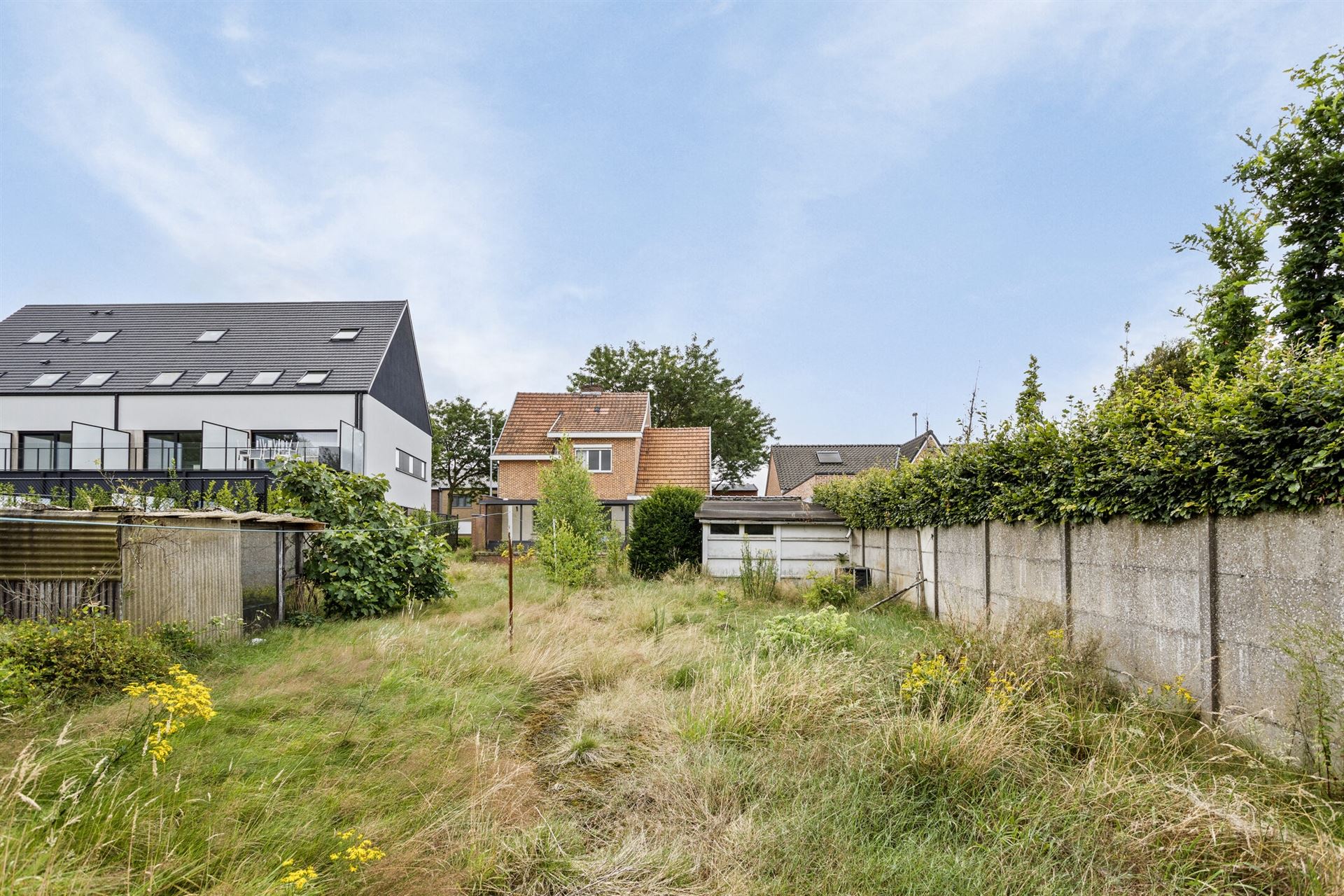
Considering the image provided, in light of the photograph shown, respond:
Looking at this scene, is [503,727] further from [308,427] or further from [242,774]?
[308,427]

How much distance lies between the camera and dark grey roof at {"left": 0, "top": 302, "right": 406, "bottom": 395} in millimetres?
22875

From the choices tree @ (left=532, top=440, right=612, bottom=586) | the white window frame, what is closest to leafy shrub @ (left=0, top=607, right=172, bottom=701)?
tree @ (left=532, top=440, right=612, bottom=586)

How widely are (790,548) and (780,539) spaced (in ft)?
1.05

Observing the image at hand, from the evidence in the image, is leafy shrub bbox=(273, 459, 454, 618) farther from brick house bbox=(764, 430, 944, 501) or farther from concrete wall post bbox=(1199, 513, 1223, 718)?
brick house bbox=(764, 430, 944, 501)

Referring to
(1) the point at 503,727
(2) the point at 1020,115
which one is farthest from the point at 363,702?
(2) the point at 1020,115

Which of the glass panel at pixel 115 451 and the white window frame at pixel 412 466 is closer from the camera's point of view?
the glass panel at pixel 115 451

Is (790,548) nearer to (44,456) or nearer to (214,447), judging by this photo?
(214,447)

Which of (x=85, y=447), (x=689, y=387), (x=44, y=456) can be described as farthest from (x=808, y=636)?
(x=689, y=387)

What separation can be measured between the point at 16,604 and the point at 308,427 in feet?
55.6

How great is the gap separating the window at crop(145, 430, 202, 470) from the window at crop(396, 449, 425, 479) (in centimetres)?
656

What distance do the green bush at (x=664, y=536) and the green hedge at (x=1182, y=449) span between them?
874 centimetres

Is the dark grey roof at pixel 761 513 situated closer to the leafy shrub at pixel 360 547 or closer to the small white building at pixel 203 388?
the leafy shrub at pixel 360 547

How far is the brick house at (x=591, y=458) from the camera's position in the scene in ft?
83.0

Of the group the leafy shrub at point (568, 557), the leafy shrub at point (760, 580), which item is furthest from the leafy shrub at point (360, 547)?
the leafy shrub at point (760, 580)
